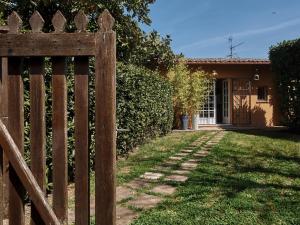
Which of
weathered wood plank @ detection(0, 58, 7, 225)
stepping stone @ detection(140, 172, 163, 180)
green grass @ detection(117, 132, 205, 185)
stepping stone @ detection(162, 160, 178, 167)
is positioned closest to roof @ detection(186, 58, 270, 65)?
green grass @ detection(117, 132, 205, 185)

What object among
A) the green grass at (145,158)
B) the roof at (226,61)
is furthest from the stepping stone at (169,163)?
the roof at (226,61)

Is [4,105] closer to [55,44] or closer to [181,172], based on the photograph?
[55,44]

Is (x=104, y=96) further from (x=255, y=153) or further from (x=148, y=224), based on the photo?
(x=255, y=153)

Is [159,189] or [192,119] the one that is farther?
[192,119]

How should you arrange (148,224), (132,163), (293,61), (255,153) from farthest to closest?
1. (293,61)
2. (255,153)
3. (132,163)
4. (148,224)

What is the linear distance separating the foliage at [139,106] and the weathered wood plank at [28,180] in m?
6.48

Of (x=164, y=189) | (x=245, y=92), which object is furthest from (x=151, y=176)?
(x=245, y=92)

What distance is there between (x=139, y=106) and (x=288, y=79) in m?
7.46

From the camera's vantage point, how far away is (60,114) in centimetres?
259

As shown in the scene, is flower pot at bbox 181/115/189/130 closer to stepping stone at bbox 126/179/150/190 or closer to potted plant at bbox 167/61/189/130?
potted plant at bbox 167/61/189/130

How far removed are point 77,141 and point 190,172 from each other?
5.39m

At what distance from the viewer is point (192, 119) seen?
64.1ft

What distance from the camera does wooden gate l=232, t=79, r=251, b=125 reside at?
20719 millimetres

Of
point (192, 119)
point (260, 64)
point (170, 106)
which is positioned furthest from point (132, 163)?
point (260, 64)
